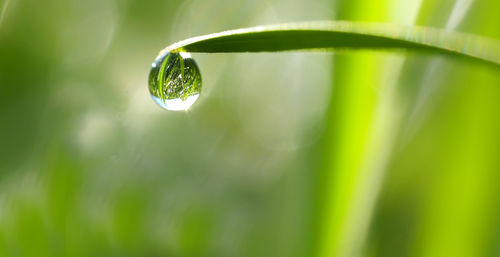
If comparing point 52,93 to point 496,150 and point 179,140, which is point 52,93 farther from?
point 496,150

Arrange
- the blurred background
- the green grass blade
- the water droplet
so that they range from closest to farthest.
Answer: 1. the green grass blade
2. the water droplet
3. the blurred background

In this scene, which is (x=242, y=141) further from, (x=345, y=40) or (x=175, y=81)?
(x=345, y=40)

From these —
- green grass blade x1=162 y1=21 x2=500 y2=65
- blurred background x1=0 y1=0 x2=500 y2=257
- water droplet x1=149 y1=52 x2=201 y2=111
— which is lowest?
green grass blade x1=162 y1=21 x2=500 y2=65

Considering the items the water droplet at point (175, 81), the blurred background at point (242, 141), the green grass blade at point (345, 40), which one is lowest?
the green grass blade at point (345, 40)

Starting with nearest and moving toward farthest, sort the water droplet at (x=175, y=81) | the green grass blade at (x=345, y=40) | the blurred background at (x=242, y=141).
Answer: the green grass blade at (x=345, y=40)
the water droplet at (x=175, y=81)
the blurred background at (x=242, y=141)

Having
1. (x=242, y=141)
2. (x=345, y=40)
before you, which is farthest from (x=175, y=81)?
(x=242, y=141)

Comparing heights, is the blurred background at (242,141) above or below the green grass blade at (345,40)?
above
